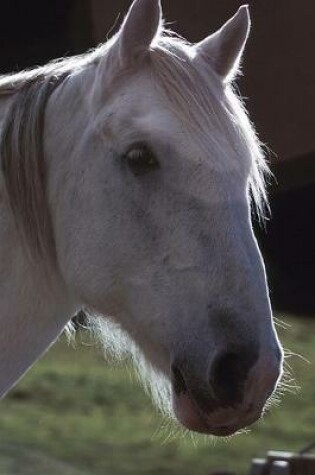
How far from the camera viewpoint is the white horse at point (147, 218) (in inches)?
106

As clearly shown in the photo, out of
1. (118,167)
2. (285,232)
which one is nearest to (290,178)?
(285,232)

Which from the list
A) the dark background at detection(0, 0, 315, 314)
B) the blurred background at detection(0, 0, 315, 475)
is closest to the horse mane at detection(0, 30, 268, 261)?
the blurred background at detection(0, 0, 315, 475)

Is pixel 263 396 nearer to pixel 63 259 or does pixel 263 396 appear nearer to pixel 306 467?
pixel 63 259

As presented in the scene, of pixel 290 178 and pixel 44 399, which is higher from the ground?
pixel 290 178

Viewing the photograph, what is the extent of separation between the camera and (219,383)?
8.76 ft

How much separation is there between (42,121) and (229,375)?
28.7 inches

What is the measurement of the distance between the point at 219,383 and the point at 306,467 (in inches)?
55.9

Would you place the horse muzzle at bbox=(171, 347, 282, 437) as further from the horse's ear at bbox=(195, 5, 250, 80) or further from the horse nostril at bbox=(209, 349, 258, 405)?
the horse's ear at bbox=(195, 5, 250, 80)

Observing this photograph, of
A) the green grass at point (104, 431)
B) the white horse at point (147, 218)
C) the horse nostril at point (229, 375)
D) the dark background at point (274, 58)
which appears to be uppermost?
the white horse at point (147, 218)

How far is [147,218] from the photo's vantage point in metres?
2.84

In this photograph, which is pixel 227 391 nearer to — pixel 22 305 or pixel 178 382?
pixel 178 382

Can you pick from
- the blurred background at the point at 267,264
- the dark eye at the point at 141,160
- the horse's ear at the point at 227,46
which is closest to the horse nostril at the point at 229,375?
the dark eye at the point at 141,160

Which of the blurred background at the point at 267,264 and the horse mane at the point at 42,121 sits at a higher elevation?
the horse mane at the point at 42,121

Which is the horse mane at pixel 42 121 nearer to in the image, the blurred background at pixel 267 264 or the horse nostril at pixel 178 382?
the horse nostril at pixel 178 382
